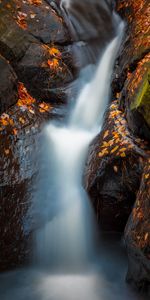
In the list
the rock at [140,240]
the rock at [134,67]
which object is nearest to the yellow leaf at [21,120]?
the rock at [134,67]

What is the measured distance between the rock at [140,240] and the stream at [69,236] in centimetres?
27

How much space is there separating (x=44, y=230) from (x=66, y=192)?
75 cm

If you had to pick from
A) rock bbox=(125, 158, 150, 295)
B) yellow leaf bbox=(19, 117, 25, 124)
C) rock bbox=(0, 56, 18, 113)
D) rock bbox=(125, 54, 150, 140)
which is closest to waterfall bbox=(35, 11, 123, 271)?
yellow leaf bbox=(19, 117, 25, 124)

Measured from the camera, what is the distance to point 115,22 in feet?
28.2

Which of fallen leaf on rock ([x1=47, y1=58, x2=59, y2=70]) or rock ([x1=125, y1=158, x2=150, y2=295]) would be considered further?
fallen leaf on rock ([x1=47, y1=58, x2=59, y2=70])

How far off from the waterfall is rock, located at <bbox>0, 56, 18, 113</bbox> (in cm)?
83

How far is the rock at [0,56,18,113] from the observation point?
6.38m

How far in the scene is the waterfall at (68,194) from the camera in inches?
229

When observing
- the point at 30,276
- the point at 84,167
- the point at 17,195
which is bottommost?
the point at 30,276

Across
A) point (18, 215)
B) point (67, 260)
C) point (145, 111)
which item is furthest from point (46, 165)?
point (145, 111)

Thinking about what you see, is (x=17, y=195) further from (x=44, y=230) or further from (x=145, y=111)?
(x=145, y=111)

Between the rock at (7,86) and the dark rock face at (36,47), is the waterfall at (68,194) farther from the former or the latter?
the rock at (7,86)

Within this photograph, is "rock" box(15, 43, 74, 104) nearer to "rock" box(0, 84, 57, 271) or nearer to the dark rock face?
the dark rock face

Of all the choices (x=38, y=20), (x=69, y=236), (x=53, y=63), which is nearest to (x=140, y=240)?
(x=69, y=236)
